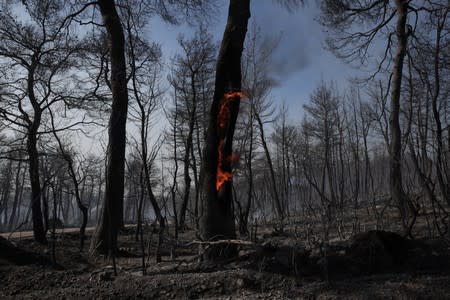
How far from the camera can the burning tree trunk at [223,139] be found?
4840mm

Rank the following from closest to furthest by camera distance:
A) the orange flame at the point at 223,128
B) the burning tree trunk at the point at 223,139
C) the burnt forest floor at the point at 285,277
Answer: the burnt forest floor at the point at 285,277, the burning tree trunk at the point at 223,139, the orange flame at the point at 223,128

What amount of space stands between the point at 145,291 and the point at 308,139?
80.8ft

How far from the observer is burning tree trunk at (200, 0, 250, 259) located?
4.84 metres

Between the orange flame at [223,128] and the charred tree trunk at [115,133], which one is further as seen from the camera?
the charred tree trunk at [115,133]

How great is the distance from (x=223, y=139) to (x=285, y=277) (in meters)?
2.38

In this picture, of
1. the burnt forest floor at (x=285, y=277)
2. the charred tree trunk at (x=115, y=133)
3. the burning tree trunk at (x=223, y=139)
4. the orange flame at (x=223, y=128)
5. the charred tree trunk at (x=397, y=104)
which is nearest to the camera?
the burnt forest floor at (x=285, y=277)

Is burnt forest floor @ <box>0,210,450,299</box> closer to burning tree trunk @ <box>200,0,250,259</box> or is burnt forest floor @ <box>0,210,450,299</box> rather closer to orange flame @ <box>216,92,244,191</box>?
burning tree trunk @ <box>200,0,250,259</box>

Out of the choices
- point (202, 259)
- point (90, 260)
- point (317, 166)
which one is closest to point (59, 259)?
point (90, 260)

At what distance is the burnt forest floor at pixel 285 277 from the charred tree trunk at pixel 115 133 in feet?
6.11

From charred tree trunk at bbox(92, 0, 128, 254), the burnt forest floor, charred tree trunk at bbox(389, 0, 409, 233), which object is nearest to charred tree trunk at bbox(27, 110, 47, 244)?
charred tree trunk at bbox(92, 0, 128, 254)

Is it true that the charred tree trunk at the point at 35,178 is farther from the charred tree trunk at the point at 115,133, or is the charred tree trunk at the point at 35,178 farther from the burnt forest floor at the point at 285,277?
the burnt forest floor at the point at 285,277

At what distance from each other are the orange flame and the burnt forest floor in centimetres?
123

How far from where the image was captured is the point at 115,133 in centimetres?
719

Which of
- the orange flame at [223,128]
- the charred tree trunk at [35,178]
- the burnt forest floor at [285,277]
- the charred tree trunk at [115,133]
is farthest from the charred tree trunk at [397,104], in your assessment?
the charred tree trunk at [35,178]
